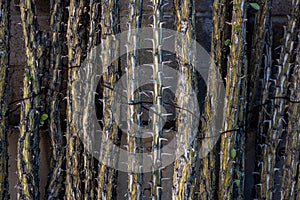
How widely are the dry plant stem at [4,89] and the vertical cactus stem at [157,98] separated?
73cm

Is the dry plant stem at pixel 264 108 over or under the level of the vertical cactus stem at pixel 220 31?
under

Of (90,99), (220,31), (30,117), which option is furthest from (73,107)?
(220,31)

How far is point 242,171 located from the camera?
7.72 ft

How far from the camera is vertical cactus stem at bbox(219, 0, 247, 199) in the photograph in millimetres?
2207

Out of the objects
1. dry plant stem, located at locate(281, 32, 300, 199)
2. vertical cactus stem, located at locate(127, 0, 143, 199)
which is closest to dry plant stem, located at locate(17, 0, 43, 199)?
vertical cactus stem, located at locate(127, 0, 143, 199)

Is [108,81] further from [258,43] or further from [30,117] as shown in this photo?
[258,43]

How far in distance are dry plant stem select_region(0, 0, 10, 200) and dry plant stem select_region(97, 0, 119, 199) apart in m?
0.48

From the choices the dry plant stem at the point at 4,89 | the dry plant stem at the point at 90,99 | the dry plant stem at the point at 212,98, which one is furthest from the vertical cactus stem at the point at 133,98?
the dry plant stem at the point at 4,89

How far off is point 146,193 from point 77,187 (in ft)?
1.42

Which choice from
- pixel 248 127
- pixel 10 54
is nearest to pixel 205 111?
pixel 248 127

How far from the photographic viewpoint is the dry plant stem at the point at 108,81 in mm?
2162

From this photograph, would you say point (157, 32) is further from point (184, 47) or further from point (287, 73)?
point (287, 73)

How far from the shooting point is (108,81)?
222cm

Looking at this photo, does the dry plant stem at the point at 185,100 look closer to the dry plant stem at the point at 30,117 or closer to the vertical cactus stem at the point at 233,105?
the vertical cactus stem at the point at 233,105
